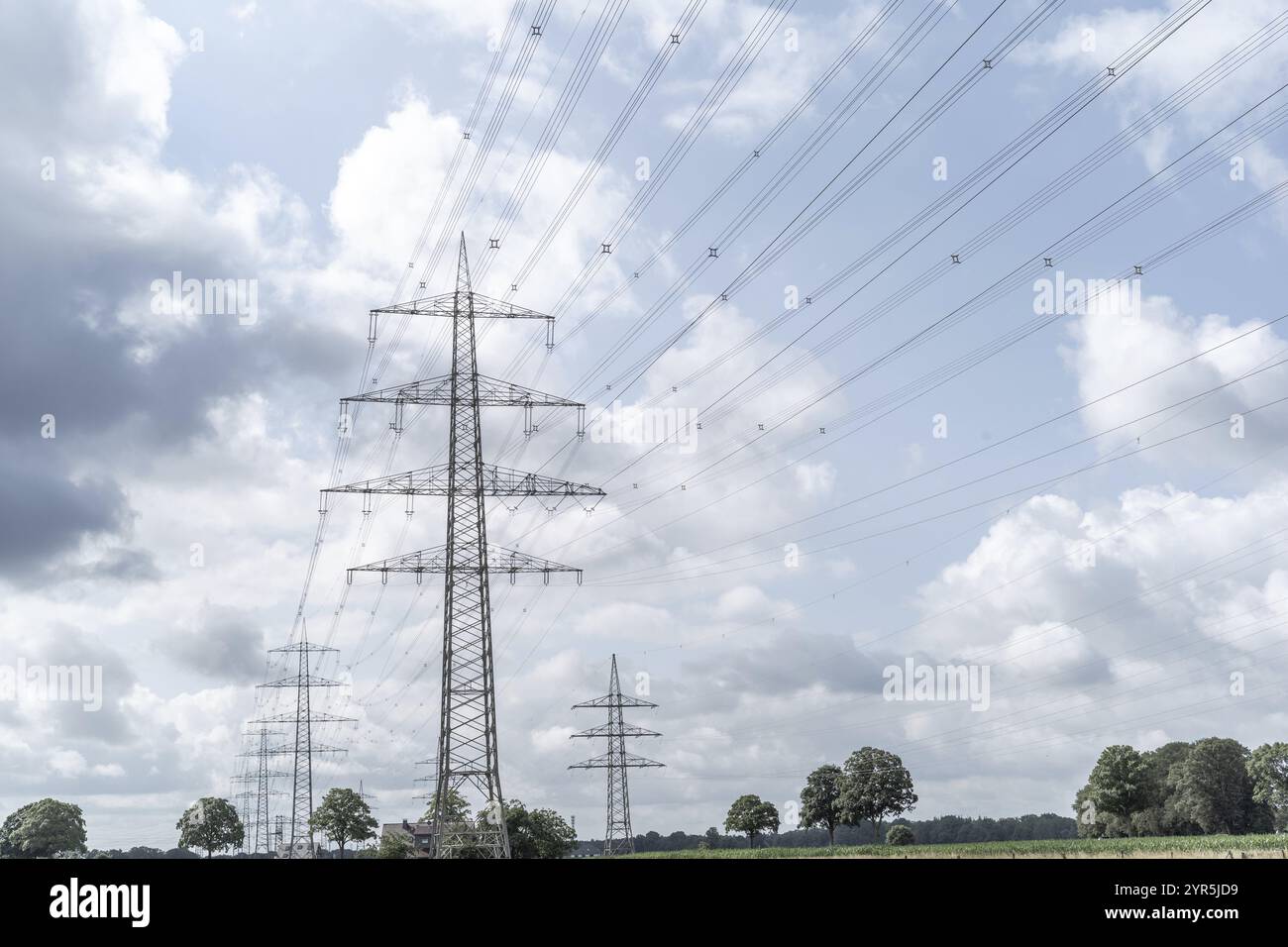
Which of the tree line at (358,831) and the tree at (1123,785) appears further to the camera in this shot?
the tree at (1123,785)

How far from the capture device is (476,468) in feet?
194

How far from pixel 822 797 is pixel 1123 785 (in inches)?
1529

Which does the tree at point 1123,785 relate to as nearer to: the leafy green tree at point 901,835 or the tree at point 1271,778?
the tree at point 1271,778

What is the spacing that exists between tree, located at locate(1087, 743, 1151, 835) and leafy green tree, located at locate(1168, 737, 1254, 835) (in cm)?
359

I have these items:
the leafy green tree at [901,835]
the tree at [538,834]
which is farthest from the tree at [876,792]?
the tree at [538,834]

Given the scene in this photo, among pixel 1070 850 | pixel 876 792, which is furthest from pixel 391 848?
pixel 876 792

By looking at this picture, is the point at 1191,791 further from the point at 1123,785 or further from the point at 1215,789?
the point at 1123,785

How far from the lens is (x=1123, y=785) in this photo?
151875 mm

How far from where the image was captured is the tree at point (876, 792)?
148 m

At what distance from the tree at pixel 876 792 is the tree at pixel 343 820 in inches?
2574

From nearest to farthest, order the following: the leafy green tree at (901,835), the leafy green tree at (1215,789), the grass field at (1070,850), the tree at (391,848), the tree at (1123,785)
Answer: the grass field at (1070,850)
the tree at (391,848)
the leafy green tree at (1215,789)
the leafy green tree at (901,835)
the tree at (1123,785)
